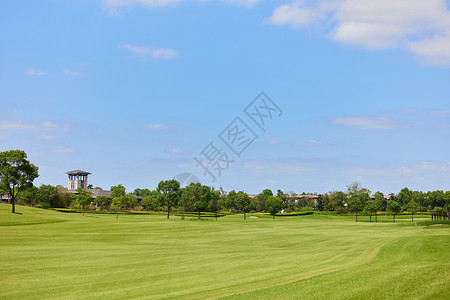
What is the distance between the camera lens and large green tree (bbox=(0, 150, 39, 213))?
85.1 m

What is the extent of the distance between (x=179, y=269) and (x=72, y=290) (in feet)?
23.0

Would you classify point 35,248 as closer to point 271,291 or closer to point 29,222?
point 271,291

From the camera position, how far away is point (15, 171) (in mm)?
86062

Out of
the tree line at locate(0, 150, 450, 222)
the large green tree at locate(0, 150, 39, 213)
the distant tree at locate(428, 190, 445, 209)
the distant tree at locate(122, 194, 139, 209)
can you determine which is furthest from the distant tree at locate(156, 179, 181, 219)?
the distant tree at locate(428, 190, 445, 209)

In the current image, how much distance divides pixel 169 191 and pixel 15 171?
1404 inches

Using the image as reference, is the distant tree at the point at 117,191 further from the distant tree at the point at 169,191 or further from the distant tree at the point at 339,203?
the distant tree at the point at 339,203

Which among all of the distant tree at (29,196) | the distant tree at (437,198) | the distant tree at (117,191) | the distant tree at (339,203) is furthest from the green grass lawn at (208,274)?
the distant tree at (437,198)

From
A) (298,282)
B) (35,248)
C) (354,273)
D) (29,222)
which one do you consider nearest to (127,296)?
(298,282)

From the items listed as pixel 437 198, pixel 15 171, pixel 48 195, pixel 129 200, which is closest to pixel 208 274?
pixel 15 171

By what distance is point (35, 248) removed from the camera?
32.3 meters

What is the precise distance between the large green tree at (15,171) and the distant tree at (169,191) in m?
29.3

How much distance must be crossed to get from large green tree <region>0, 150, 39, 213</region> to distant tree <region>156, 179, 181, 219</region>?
96.2ft

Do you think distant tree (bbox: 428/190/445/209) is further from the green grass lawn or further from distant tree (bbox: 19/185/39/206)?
the green grass lawn

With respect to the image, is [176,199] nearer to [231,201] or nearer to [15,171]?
[15,171]
